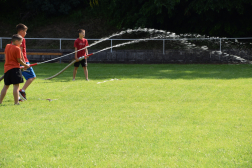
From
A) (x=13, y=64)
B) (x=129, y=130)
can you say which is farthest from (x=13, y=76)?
(x=129, y=130)

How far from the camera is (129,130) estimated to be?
5.10 m

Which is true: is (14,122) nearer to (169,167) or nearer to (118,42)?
(169,167)

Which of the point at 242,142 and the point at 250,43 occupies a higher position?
the point at 250,43

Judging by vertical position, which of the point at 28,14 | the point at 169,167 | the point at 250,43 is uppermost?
the point at 28,14

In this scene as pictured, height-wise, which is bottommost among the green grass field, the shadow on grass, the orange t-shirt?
the green grass field

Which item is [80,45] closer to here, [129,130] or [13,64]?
[13,64]

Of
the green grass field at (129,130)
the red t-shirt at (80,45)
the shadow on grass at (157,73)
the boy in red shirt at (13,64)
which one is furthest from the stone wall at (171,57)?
the boy in red shirt at (13,64)

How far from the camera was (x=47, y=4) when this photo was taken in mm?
29281

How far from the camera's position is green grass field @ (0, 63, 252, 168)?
392 centimetres

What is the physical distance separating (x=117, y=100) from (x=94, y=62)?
13662 millimetres

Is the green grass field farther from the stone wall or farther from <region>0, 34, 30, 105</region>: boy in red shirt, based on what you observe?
the stone wall

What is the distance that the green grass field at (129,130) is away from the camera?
3.92 meters

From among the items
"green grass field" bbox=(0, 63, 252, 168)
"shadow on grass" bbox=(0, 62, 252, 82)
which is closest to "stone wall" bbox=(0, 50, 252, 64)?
"shadow on grass" bbox=(0, 62, 252, 82)

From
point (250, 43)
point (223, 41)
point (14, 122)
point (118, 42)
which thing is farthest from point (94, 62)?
point (14, 122)
